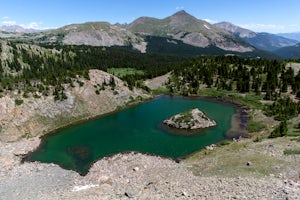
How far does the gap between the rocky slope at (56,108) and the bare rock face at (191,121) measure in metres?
28.8

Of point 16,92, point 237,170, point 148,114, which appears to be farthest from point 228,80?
point 237,170

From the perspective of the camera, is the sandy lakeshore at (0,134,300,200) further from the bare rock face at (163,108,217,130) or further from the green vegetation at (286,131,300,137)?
the bare rock face at (163,108,217,130)

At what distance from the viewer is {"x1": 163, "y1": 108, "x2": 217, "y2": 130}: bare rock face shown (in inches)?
3452

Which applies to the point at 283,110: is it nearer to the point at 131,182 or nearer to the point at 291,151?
the point at 291,151

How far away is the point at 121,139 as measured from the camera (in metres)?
80.9

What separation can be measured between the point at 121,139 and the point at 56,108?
27.9m

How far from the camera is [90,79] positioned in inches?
4508

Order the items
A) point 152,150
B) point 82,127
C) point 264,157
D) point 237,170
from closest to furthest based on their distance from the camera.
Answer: point 237,170
point 264,157
point 152,150
point 82,127

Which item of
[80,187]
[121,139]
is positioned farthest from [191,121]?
[80,187]

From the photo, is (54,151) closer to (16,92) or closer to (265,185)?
(16,92)

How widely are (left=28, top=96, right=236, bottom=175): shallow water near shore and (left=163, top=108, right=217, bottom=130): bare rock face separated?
2731 millimetres

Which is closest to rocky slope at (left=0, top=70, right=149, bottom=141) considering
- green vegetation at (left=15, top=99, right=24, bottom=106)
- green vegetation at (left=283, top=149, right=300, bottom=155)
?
green vegetation at (left=15, top=99, right=24, bottom=106)

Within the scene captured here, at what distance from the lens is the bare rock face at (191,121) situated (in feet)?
288

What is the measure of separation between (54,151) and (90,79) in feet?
149
